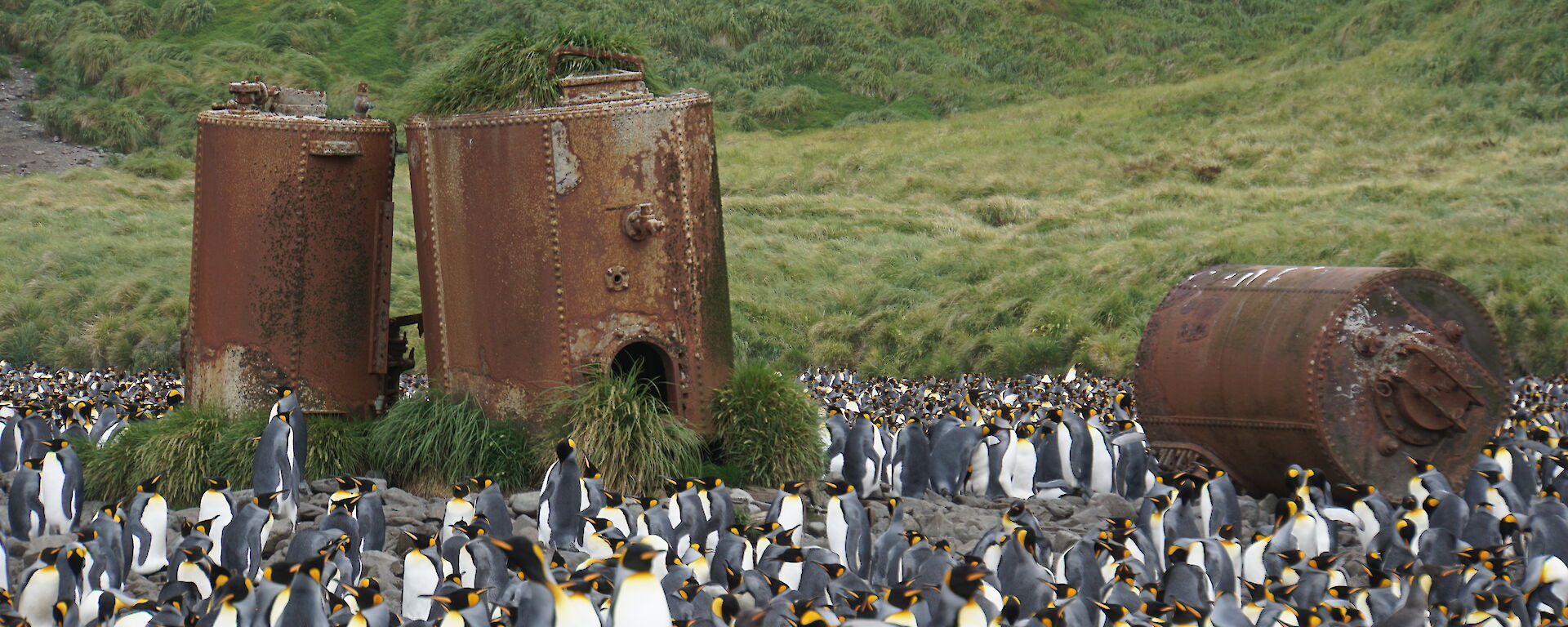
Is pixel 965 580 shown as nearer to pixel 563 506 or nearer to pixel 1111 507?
pixel 563 506

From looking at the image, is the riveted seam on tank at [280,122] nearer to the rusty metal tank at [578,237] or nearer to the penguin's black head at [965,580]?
the rusty metal tank at [578,237]

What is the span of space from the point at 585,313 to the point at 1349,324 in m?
5.20

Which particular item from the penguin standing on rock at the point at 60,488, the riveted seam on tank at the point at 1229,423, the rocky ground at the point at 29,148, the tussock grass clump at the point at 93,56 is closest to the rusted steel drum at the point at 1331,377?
the riveted seam on tank at the point at 1229,423

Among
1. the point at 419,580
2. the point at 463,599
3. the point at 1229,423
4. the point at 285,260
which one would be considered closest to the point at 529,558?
the point at 463,599

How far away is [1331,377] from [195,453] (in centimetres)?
766

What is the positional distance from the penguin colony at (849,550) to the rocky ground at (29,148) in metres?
29.6

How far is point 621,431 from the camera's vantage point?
9.07 m

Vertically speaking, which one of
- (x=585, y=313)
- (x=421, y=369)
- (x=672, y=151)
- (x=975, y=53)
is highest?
(x=975, y=53)

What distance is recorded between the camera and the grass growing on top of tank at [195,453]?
945 centimetres

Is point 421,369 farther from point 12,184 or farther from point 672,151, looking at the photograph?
point 12,184

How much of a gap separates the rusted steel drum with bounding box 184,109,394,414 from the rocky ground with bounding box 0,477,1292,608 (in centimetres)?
129

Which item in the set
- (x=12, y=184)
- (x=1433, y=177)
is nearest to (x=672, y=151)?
(x=1433, y=177)

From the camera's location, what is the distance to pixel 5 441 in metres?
12.1

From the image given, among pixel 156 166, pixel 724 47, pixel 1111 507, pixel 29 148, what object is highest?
pixel 724 47
